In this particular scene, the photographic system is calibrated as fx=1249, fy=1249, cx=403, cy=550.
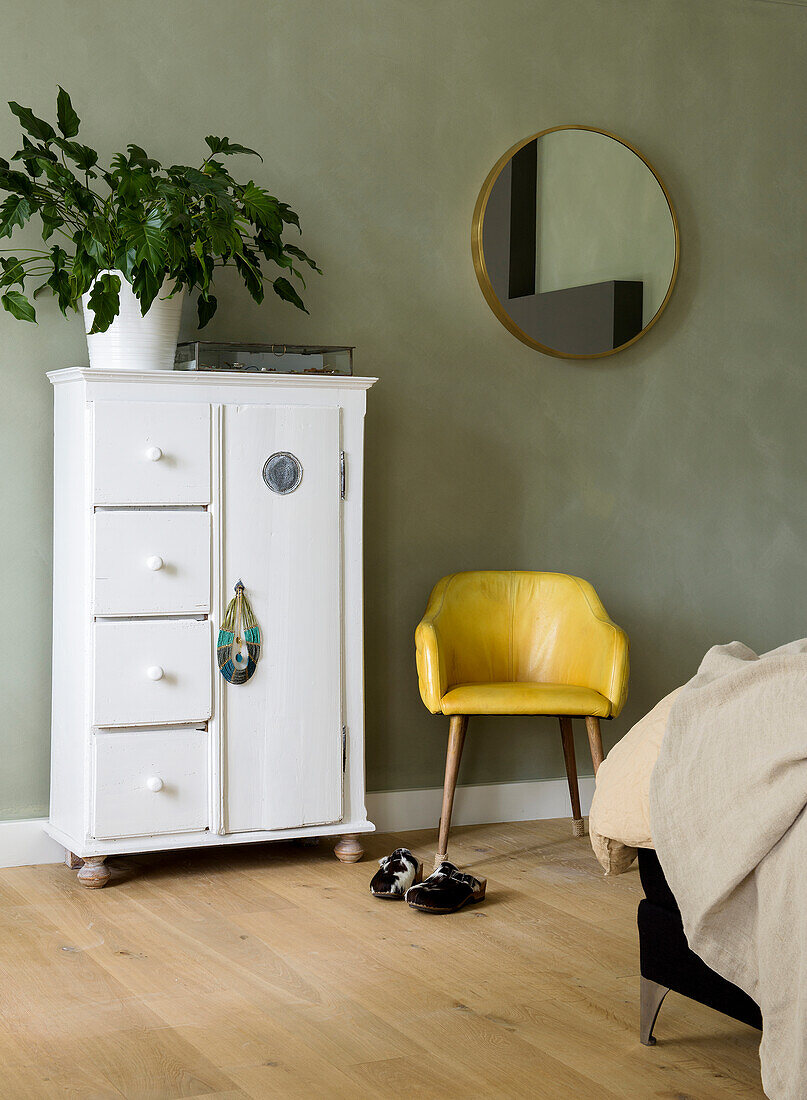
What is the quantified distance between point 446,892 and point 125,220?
174 centimetres

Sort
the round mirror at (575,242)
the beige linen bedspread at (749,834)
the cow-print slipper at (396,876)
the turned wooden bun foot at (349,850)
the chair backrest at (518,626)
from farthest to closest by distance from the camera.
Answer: the round mirror at (575,242)
the chair backrest at (518,626)
the turned wooden bun foot at (349,850)
the cow-print slipper at (396,876)
the beige linen bedspread at (749,834)

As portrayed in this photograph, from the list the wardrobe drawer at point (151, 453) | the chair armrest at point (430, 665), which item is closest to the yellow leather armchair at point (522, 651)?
the chair armrest at point (430, 665)

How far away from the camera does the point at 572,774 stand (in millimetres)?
3689

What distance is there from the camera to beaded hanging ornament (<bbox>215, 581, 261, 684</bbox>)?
3.16 metres

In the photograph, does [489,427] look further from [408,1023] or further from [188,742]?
[408,1023]

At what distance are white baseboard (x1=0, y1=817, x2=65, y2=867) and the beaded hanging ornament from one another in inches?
27.1

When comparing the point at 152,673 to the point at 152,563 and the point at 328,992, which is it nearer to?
the point at 152,563

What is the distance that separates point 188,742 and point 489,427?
53.4 inches

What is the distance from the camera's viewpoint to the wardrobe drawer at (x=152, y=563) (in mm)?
3053

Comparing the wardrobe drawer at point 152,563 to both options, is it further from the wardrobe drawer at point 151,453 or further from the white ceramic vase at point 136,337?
the white ceramic vase at point 136,337

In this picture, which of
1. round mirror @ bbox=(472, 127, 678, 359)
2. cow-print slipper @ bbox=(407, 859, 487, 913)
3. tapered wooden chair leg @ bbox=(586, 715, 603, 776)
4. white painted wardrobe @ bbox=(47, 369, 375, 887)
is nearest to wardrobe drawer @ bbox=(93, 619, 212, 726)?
white painted wardrobe @ bbox=(47, 369, 375, 887)

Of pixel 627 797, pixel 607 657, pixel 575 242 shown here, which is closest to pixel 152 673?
pixel 607 657

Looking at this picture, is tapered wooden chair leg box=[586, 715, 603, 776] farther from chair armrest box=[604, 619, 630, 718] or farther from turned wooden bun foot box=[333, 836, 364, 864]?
turned wooden bun foot box=[333, 836, 364, 864]

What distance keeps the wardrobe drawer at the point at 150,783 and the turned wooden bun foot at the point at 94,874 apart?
7 cm
